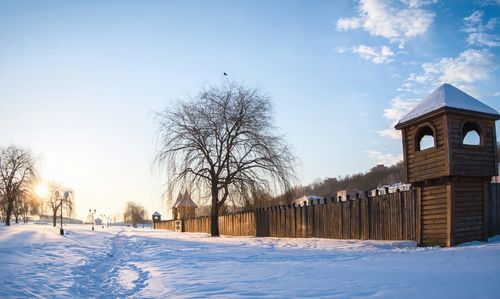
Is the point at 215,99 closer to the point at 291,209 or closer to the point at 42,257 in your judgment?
the point at 291,209

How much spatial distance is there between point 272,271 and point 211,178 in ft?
50.3

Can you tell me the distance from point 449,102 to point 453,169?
2.30 m

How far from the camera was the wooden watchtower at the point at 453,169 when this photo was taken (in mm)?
12797

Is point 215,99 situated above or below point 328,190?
above

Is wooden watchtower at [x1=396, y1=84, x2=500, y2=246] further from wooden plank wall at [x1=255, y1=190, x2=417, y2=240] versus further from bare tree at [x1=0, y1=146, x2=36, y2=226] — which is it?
bare tree at [x1=0, y1=146, x2=36, y2=226]

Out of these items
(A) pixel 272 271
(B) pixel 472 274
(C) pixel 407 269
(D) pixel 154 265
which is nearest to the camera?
(B) pixel 472 274

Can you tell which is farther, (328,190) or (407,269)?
(328,190)

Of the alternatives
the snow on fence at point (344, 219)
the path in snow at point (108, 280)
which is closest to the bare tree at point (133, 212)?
the snow on fence at point (344, 219)

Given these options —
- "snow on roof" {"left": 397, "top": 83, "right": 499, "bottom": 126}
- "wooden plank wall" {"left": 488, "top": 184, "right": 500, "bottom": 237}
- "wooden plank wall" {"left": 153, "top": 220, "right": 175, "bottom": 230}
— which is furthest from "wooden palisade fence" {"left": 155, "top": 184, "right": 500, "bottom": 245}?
"wooden plank wall" {"left": 153, "top": 220, "right": 175, "bottom": 230}

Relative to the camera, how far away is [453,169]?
41.7 ft

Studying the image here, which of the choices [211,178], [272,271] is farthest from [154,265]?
[211,178]

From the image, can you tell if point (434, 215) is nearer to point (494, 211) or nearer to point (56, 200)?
point (494, 211)

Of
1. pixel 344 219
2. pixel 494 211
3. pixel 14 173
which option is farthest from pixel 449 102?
pixel 14 173

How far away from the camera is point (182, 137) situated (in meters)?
23.5
